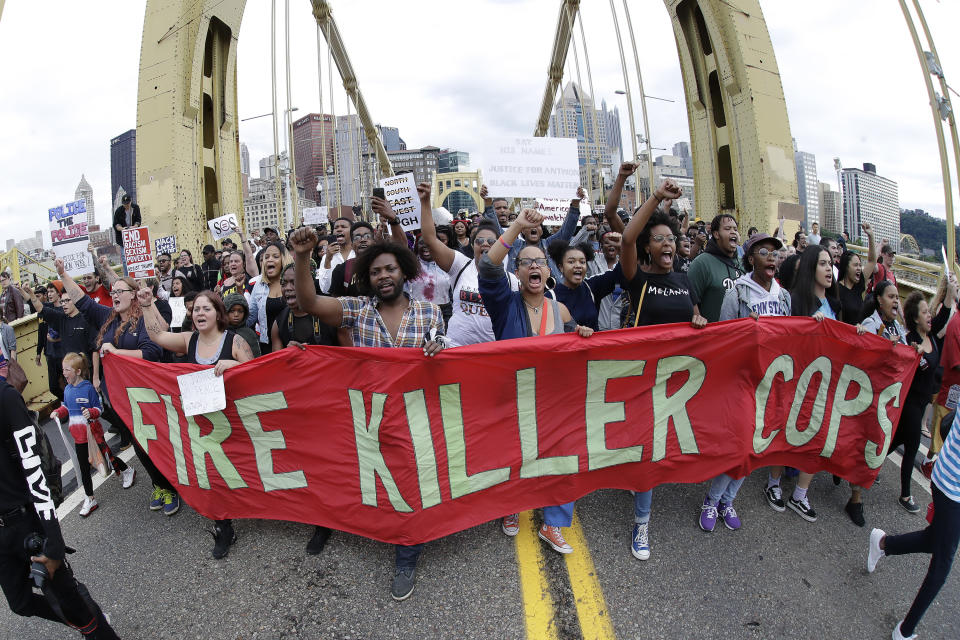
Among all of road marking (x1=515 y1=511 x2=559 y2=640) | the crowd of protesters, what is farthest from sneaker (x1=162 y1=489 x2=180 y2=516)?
road marking (x1=515 y1=511 x2=559 y2=640)

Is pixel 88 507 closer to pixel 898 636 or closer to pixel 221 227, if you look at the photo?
pixel 898 636

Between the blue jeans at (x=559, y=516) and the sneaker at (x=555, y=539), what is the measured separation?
3 cm

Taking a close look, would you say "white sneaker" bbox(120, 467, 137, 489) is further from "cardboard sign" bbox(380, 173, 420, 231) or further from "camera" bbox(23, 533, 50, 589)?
"cardboard sign" bbox(380, 173, 420, 231)

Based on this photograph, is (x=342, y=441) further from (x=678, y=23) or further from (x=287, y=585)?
(x=678, y=23)

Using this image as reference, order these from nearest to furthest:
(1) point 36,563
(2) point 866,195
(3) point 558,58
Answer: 1. (1) point 36,563
2. (3) point 558,58
3. (2) point 866,195

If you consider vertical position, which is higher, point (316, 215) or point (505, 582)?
point (316, 215)

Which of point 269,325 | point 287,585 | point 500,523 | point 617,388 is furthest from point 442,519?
point 269,325

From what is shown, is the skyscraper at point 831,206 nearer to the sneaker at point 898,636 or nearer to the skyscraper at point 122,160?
the sneaker at point 898,636

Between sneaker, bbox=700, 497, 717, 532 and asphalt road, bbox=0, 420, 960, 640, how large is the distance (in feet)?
0.17

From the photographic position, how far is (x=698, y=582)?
106 inches

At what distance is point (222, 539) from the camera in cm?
317

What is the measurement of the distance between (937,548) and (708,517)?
110 cm

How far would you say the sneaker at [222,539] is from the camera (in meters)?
3.11

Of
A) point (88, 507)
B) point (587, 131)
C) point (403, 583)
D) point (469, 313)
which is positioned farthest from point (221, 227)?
point (587, 131)
